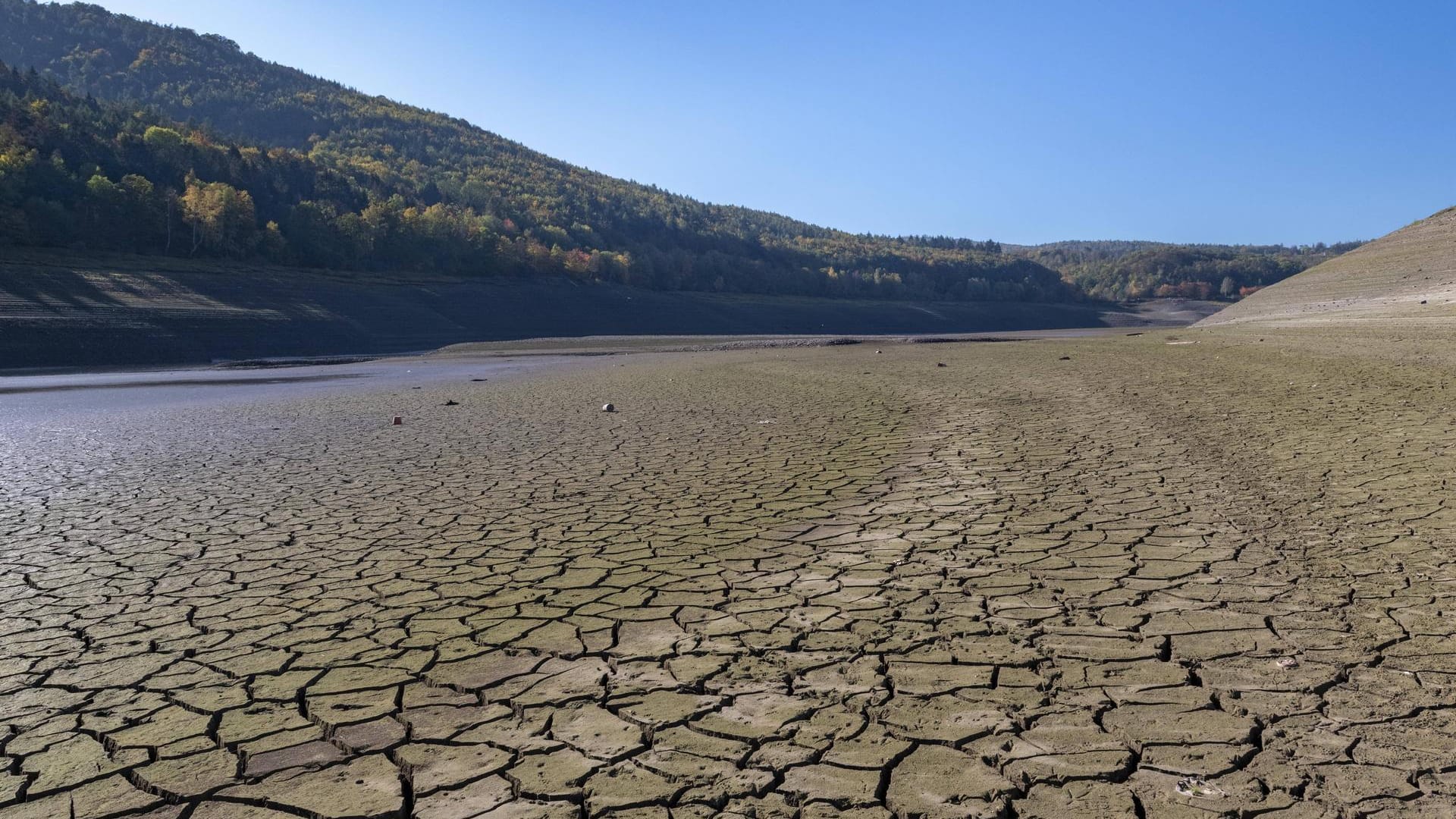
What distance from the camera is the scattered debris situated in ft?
8.25

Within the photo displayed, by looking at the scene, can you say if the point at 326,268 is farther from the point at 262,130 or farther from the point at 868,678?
the point at 262,130

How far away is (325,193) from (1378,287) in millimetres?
56255

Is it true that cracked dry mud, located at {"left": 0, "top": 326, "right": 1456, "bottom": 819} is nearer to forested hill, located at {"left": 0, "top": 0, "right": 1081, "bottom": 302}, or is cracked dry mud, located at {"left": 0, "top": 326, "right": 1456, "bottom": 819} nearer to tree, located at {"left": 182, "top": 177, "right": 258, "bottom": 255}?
forested hill, located at {"left": 0, "top": 0, "right": 1081, "bottom": 302}

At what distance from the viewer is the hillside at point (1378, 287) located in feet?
75.9

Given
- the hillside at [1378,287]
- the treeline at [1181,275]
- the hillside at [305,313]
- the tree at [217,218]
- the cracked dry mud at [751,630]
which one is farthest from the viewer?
the treeline at [1181,275]

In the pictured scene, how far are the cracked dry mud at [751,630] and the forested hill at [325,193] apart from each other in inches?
1426

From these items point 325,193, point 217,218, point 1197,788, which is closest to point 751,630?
point 1197,788

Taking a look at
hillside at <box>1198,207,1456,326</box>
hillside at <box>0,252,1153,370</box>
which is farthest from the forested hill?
hillside at <box>1198,207,1456,326</box>

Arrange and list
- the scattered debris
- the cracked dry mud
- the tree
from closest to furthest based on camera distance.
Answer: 1. the scattered debris
2. the cracked dry mud
3. the tree

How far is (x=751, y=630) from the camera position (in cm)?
399

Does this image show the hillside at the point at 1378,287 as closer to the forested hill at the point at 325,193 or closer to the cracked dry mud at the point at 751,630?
the cracked dry mud at the point at 751,630

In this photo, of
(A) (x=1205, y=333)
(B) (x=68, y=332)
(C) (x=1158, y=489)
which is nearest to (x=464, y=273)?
(B) (x=68, y=332)

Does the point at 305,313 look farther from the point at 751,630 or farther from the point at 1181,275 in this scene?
the point at 1181,275

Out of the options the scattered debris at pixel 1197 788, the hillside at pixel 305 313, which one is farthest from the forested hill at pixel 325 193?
the scattered debris at pixel 1197 788
